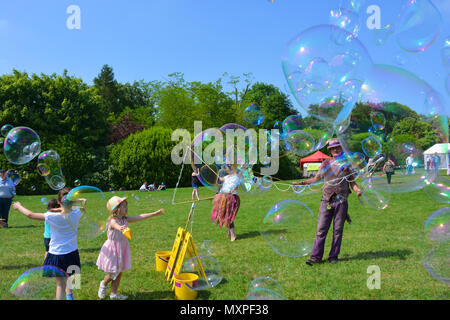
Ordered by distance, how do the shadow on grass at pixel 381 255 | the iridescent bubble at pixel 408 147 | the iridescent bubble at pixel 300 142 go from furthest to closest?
the iridescent bubble at pixel 300 142
the shadow on grass at pixel 381 255
the iridescent bubble at pixel 408 147

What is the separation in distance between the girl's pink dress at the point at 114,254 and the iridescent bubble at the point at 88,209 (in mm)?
398

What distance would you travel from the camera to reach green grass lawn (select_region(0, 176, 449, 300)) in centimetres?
372

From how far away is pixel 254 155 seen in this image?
6832 millimetres

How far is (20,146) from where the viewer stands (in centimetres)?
632

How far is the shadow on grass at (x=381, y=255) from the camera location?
490 cm

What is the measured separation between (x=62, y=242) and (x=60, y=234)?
0.30 ft

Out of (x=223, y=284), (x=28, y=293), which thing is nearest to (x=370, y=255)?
(x=223, y=284)

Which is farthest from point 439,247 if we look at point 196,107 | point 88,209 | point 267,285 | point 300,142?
point 196,107

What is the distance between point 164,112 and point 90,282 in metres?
26.3

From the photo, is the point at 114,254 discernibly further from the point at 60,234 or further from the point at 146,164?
the point at 146,164

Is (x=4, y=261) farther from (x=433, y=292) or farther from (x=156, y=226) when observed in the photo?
(x=433, y=292)

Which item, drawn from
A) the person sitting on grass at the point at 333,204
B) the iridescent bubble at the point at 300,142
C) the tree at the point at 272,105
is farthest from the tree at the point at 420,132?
the tree at the point at 272,105

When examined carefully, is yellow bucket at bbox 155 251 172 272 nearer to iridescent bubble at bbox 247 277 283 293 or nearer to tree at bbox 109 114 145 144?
iridescent bubble at bbox 247 277 283 293

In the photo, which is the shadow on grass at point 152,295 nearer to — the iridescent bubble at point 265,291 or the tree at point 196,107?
the iridescent bubble at point 265,291
